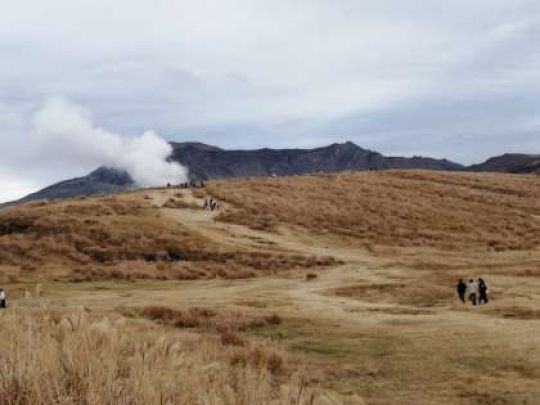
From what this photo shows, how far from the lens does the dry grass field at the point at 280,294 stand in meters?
8.00

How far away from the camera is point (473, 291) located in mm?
34438

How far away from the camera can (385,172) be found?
120000 mm

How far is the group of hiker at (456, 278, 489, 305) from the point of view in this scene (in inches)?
1345

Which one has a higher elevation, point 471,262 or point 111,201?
point 111,201

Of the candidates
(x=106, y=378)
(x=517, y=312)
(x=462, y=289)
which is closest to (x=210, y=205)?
(x=462, y=289)

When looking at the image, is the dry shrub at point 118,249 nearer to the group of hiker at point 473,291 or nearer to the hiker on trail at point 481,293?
the group of hiker at point 473,291

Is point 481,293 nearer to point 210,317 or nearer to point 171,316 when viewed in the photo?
point 210,317

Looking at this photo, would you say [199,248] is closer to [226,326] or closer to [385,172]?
[226,326]

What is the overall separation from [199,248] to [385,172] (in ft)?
215

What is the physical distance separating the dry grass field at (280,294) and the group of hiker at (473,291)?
0.78 meters

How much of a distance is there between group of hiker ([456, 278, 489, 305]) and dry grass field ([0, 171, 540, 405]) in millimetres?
781

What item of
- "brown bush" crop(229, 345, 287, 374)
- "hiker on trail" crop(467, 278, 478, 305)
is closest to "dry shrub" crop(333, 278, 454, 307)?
"hiker on trail" crop(467, 278, 478, 305)

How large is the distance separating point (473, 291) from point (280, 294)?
970 centimetres

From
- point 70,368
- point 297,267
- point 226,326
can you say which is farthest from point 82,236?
point 70,368
